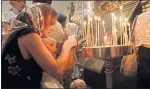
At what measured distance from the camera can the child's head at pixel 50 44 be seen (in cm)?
66

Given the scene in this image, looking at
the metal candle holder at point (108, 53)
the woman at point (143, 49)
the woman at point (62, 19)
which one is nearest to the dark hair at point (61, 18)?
the woman at point (62, 19)

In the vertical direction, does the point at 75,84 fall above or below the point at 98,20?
below

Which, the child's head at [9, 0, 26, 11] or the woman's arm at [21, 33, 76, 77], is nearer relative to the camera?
the woman's arm at [21, 33, 76, 77]

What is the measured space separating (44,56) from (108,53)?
22cm

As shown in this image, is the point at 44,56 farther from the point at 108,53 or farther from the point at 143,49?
the point at 143,49

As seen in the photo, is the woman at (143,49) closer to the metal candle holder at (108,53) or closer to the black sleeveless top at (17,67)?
the metal candle holder at (108,53)

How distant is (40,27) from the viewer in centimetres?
67

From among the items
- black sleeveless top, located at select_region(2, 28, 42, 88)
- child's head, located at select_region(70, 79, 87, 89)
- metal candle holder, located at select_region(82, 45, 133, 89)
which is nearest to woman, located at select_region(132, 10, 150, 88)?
metal candle holder, located at select_region(82, 45, 133, 89)

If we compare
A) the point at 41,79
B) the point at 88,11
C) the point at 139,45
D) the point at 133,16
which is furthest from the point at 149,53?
the point at 41,79

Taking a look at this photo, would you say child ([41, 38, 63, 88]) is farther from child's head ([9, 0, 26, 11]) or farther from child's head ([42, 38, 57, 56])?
child's head ([9, 0, 26, 11])

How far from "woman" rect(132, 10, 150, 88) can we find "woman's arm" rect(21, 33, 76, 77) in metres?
0.26

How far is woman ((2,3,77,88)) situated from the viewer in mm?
603

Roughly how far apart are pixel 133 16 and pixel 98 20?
0.42 feet

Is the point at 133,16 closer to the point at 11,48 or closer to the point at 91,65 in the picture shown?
the point at 91,65
